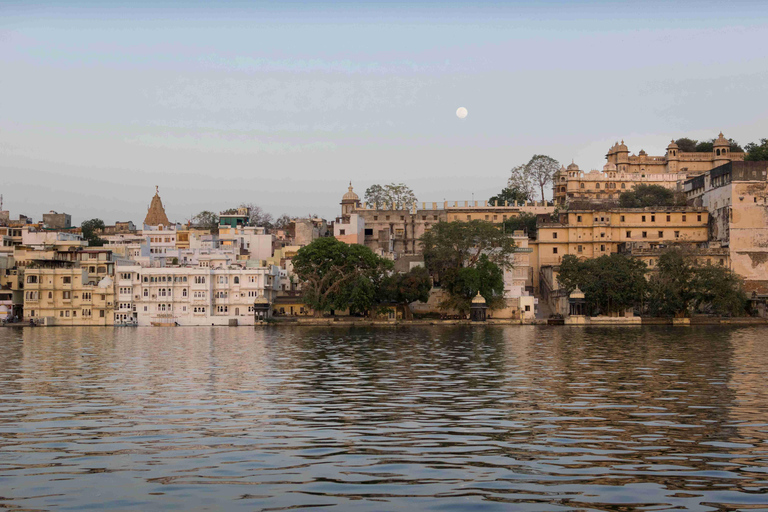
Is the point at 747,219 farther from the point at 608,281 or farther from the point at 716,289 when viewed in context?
the point at 608,281

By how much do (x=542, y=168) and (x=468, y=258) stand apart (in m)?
41.9

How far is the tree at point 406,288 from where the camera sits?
78.8m

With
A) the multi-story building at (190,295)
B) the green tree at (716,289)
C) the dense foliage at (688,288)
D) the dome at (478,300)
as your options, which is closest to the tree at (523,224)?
the dome at (478,300)

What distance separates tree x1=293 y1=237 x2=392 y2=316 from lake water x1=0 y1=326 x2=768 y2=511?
141 feet

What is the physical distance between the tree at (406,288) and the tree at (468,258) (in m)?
2.12

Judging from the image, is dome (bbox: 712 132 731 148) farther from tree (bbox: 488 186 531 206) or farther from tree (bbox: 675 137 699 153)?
tree (bbox: 488 186 531 206)

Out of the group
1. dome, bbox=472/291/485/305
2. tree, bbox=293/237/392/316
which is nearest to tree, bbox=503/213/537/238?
dome, bbox=472/291/485/305

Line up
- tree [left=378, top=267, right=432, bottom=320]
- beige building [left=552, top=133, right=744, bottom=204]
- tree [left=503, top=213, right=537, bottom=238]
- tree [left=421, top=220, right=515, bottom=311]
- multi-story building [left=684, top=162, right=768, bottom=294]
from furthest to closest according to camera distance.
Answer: beige building [left=552, top=133, right=744, bottom=204], tree [left=503, top=213, right=537, bottom=238], multi-story building [left=684, top=162, right=768, bottom=294], tree [left=421, top=220, right=515, bottom=311], tree [left=378, top=267, right=432, bottom=320]

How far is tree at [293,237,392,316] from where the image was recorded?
76.1 m

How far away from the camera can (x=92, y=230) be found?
378 ft

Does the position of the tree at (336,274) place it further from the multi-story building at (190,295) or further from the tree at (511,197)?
the tree at (511,197)

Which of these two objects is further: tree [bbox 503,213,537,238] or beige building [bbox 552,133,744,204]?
beige building [bbox 552,133,744,204]

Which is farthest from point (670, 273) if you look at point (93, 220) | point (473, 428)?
point (93, 220)

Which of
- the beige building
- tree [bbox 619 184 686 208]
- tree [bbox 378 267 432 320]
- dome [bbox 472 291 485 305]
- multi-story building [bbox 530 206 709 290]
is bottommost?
dome [bbox 472 291 485 305]
